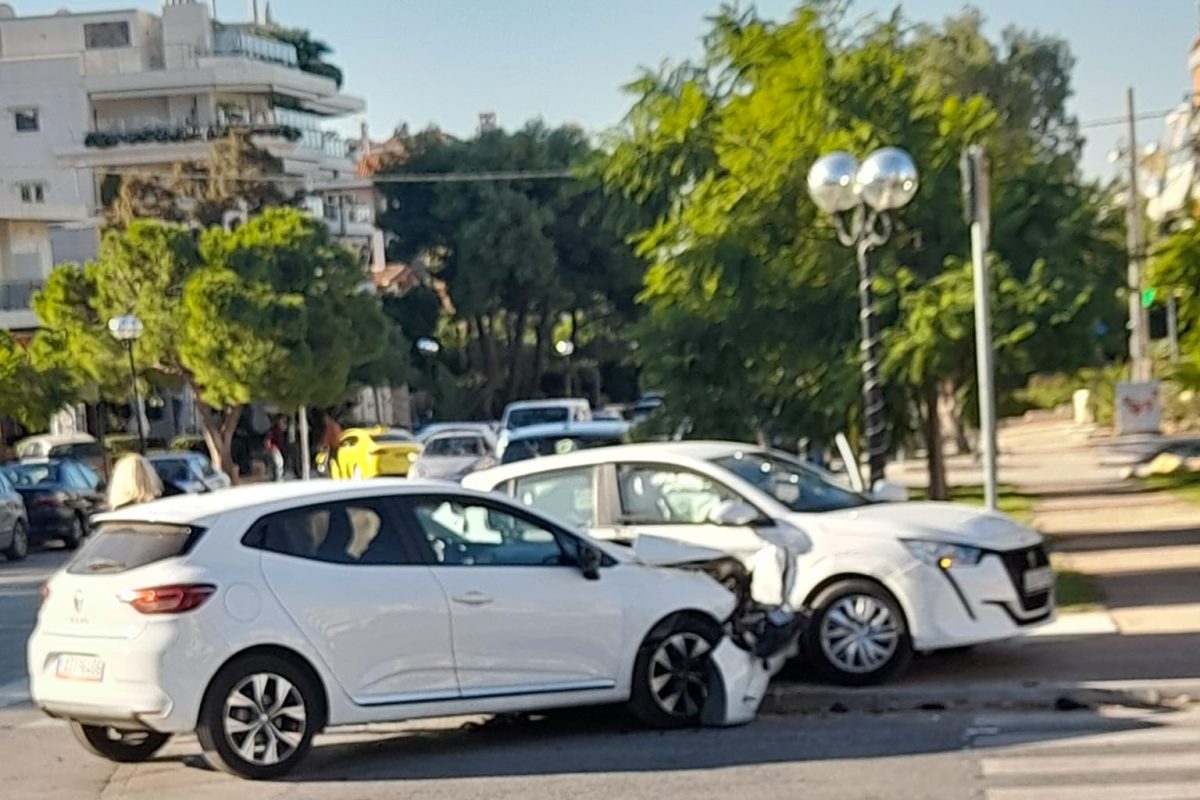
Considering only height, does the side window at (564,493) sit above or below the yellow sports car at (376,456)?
above

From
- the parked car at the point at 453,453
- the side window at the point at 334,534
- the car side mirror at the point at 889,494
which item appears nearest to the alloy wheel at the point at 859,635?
the car side mirror at the point at 889,494

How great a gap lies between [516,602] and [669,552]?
182 centimetres

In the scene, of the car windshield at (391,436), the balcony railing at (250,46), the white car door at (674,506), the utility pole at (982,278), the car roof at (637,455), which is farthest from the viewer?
the balcony railing at (250,46)

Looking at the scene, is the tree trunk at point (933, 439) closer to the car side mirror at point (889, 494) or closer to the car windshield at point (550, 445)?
the car windshield at point (550, 445)

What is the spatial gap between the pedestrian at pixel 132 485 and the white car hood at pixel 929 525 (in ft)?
13.8

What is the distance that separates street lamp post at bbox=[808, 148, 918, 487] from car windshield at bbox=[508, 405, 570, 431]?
22.8 m

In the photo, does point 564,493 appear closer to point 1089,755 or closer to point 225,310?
point 1089,755

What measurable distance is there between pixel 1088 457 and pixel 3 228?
1362 inches

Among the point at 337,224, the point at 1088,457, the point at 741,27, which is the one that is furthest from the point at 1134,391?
the point at 337,224

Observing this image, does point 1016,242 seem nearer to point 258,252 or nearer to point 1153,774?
point 1153,774

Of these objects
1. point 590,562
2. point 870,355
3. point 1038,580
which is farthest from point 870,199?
point 590,562

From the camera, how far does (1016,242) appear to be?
1936 centimetres

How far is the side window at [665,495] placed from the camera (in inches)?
487

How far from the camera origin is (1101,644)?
12.9 metres
